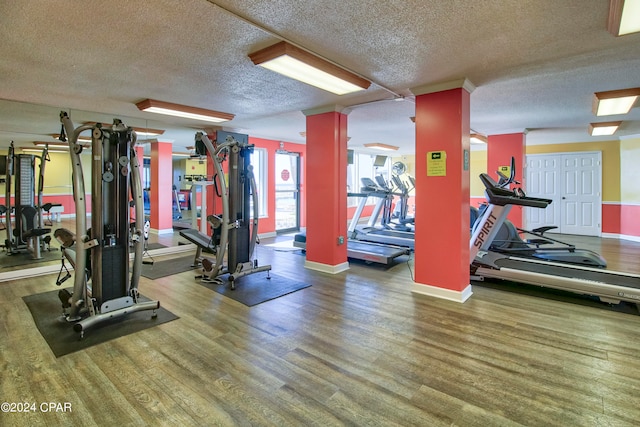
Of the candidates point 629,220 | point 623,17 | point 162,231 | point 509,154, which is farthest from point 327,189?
point 629,220

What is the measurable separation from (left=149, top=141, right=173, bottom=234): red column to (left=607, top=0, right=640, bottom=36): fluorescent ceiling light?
601 cm

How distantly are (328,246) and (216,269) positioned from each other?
156 cm

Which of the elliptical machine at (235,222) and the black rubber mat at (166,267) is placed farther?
the black rubber mat at (166,267)

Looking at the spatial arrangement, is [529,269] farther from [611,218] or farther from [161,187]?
[161,187]

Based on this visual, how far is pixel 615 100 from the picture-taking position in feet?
12.8

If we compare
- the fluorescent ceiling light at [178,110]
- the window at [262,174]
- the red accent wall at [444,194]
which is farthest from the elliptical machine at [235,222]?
the window at [262,174]

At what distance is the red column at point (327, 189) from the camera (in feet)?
15.2

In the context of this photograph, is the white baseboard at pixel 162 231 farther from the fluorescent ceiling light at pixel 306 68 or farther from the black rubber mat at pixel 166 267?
the fluorescent ceiling light at pixel 306 68

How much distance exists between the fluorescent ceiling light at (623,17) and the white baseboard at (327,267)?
12.0ft

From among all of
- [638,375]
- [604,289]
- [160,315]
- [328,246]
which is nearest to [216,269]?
[160,315]

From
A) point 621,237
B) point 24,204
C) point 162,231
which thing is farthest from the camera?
point 621,237

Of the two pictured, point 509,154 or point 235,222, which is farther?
point 509,154

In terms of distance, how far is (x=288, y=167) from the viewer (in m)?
8.50

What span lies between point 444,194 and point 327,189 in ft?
5.50
